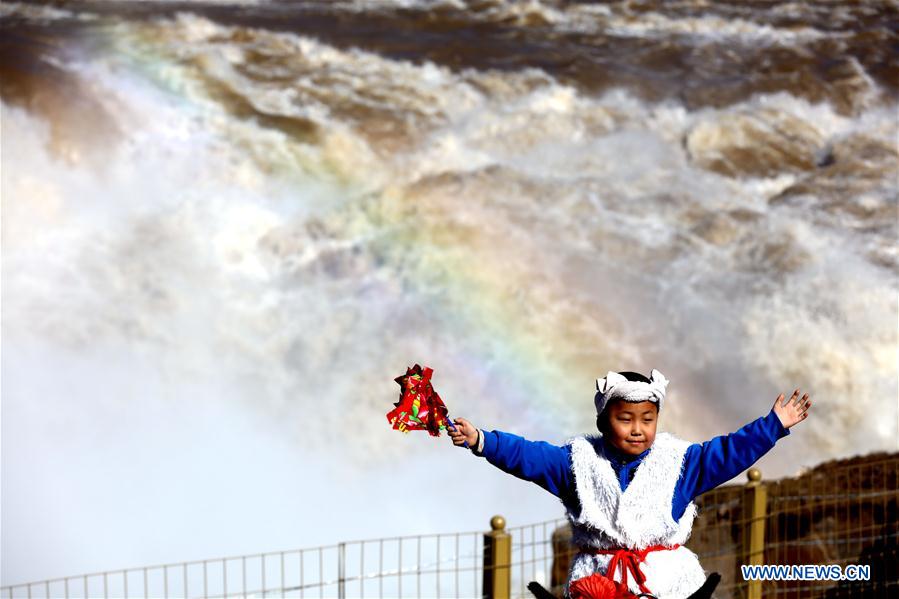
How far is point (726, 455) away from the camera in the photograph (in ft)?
10.00

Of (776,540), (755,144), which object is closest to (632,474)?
(776,540)

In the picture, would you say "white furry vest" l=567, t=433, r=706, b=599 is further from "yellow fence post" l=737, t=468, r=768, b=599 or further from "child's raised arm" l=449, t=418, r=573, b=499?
"yellow fence post" l=737, t=468, r=768, b=599

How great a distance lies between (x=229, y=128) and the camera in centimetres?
1252

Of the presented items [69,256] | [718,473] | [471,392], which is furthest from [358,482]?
[718,473]

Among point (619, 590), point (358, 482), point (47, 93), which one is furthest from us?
point (47, 93)

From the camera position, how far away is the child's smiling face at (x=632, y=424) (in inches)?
119

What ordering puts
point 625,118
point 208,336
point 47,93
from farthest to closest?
1. point 625,118
2. point 47,93
3. point 208,336

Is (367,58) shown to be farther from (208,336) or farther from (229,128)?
(208,336)

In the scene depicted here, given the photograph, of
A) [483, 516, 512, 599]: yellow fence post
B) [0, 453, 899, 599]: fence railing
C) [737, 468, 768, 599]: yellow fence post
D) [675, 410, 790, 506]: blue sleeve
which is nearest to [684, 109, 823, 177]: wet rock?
[0, 453, 899, 599]: fence railing

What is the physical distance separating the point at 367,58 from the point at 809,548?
929cm

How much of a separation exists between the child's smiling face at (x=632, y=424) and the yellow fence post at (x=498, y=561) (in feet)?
4.52

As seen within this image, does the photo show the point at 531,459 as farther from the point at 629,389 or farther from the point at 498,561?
the point at 498,561

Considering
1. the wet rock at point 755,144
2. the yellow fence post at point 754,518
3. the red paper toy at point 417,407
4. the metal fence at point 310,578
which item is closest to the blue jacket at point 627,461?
the red paper toy at point 417,407

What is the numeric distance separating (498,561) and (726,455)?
1.52 metres
